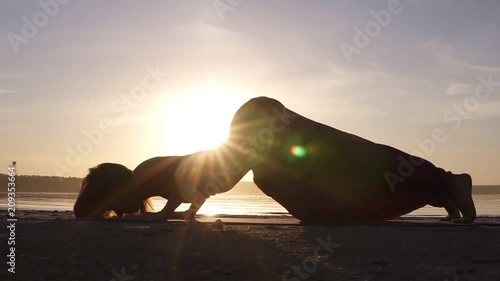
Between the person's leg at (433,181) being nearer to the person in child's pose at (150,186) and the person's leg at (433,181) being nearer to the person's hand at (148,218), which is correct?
the person in child's pose at (150,186)

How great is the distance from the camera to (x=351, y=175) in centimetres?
768

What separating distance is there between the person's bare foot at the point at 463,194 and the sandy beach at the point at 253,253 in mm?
1214

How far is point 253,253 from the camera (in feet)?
15.0

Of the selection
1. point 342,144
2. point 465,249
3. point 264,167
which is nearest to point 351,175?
point 342,144

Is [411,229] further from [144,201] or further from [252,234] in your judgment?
[144,201]

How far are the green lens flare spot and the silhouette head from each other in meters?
2.35

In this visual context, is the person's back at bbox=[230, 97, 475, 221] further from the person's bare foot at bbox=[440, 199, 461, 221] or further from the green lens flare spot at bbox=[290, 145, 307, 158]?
the person's bare foot at bbox=[440, 199, 461, 221]

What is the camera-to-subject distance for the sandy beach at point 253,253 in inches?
147

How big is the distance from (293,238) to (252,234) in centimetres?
59

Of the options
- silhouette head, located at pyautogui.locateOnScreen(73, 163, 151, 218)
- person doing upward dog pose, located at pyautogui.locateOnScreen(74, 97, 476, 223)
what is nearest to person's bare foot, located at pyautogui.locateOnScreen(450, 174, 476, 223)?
person doing upward dog pose, located at pyautogui.locateOnScreen(74, 97, 476, 223)

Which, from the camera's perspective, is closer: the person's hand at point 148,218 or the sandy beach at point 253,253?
the sandy beach at point 253,253

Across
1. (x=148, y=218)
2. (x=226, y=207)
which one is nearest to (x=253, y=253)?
(x=148, y=218)

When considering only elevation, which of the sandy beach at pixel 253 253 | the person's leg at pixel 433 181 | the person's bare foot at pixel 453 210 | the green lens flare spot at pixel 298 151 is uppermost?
the green lens flare spot at pixel 298 151

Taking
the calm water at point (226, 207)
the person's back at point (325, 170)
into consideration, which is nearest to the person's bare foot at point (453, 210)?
the person's back at point (325, 170)
